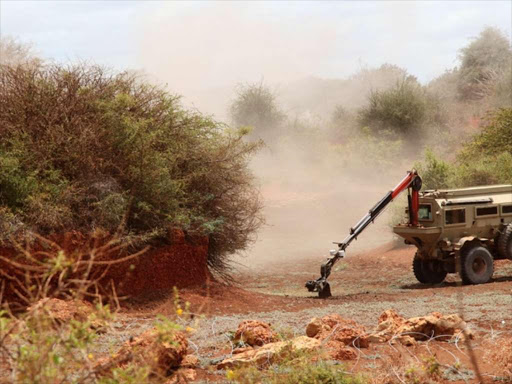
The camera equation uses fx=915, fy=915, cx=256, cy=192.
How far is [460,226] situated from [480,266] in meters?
1.00

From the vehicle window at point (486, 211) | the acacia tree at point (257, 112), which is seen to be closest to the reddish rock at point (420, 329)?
the vehicle window at point (486, 211)

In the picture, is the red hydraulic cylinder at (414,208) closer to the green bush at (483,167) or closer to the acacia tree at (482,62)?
the green bush at (483,167)

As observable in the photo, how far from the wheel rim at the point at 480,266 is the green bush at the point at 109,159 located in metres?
5.55

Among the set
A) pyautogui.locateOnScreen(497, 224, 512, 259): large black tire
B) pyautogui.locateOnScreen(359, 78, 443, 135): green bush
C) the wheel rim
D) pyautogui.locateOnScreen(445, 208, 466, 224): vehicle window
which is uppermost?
pyautogui.locateOnScreen(359, 78, 443, 135): green bush

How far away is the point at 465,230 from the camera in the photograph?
20.0 m

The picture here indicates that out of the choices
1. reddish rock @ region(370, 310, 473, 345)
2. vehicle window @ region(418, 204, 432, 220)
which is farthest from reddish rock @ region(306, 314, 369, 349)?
vehicle window @ region(418, 204, 432, 220)

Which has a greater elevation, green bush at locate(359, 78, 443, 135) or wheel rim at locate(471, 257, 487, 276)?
green bush at locate(359, 78, 443, 135)

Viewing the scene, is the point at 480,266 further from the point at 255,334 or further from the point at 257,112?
the point at 257,112

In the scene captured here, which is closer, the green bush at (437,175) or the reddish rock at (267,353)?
the reddish rock at (267,353)

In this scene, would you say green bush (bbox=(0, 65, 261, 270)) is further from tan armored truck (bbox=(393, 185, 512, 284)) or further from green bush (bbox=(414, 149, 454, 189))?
green bush (bbox=(414, 149, 454, 189))

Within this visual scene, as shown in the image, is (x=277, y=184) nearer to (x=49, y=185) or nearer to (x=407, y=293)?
(x=407, y=293)

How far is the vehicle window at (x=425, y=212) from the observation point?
787 inches

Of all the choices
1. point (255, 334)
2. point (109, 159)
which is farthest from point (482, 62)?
point (255, 334)

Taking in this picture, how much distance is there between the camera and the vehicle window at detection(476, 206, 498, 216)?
2017cm
